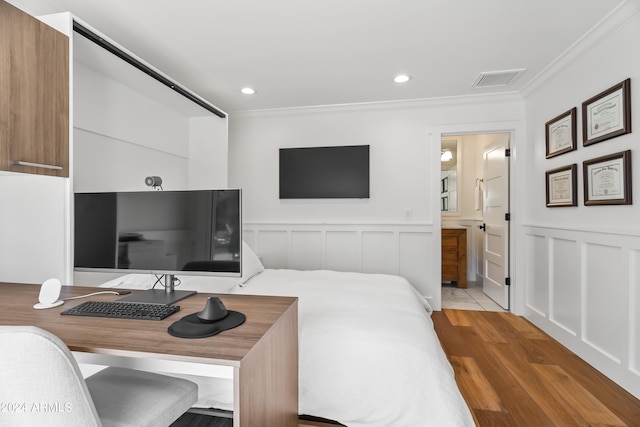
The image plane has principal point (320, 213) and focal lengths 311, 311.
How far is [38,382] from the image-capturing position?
0.65 m

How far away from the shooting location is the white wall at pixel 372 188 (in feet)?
11.6

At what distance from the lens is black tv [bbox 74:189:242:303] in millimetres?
1343

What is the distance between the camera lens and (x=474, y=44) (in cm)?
237

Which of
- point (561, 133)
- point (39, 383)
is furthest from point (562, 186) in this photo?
point (39, 383)

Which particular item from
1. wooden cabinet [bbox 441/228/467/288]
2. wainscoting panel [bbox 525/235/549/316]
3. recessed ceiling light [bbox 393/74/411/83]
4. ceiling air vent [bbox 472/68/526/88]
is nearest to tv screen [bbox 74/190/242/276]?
recessed ceiling light [bbox 393/74/411/83]

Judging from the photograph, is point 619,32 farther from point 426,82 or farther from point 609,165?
point 426,82

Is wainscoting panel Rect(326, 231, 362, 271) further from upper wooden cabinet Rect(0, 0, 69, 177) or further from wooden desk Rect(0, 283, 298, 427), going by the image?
upper wooden cabinet Rect(0, 0, 69, 177)

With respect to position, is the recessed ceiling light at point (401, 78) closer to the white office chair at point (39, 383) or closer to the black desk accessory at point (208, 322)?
the black desk accessory at point (208, 322)

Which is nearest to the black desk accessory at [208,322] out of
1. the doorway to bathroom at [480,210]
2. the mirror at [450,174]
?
the doorway to bathroom at [480,210]

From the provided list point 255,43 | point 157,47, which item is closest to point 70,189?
point 157,47

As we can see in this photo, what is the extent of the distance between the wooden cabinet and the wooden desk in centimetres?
392

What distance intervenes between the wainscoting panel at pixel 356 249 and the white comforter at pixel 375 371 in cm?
188

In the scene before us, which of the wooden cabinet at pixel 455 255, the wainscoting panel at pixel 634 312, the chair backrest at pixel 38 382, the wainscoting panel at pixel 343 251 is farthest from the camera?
the wooden cabinet at pixel 455 255

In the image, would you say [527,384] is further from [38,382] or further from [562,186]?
[38,382]
